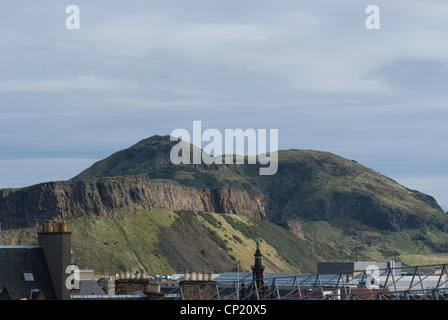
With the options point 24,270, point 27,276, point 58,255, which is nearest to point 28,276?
point 27,276

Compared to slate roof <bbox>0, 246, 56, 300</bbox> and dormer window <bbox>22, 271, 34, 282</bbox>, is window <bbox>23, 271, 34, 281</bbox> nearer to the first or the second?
dormer window <bbox>22, 271, 34, 282</bbox>

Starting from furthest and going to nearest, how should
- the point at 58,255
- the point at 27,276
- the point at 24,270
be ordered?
the point at 58,255 → the point at 24,270 → the point at 27,276

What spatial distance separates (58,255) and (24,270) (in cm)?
279

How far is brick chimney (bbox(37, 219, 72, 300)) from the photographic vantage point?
77.9 m

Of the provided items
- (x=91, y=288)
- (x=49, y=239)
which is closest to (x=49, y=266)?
(x=49, y=239)

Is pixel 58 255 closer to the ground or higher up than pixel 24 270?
higher up

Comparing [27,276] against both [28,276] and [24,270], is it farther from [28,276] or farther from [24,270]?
[24,270]

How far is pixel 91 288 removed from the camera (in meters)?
114

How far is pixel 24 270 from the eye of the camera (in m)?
77.7

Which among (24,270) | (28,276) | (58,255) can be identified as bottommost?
(28,276)

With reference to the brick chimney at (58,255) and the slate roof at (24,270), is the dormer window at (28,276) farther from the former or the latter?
the brick chimney at (58,255)

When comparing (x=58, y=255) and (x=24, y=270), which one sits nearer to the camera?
(x=24, y=270)
